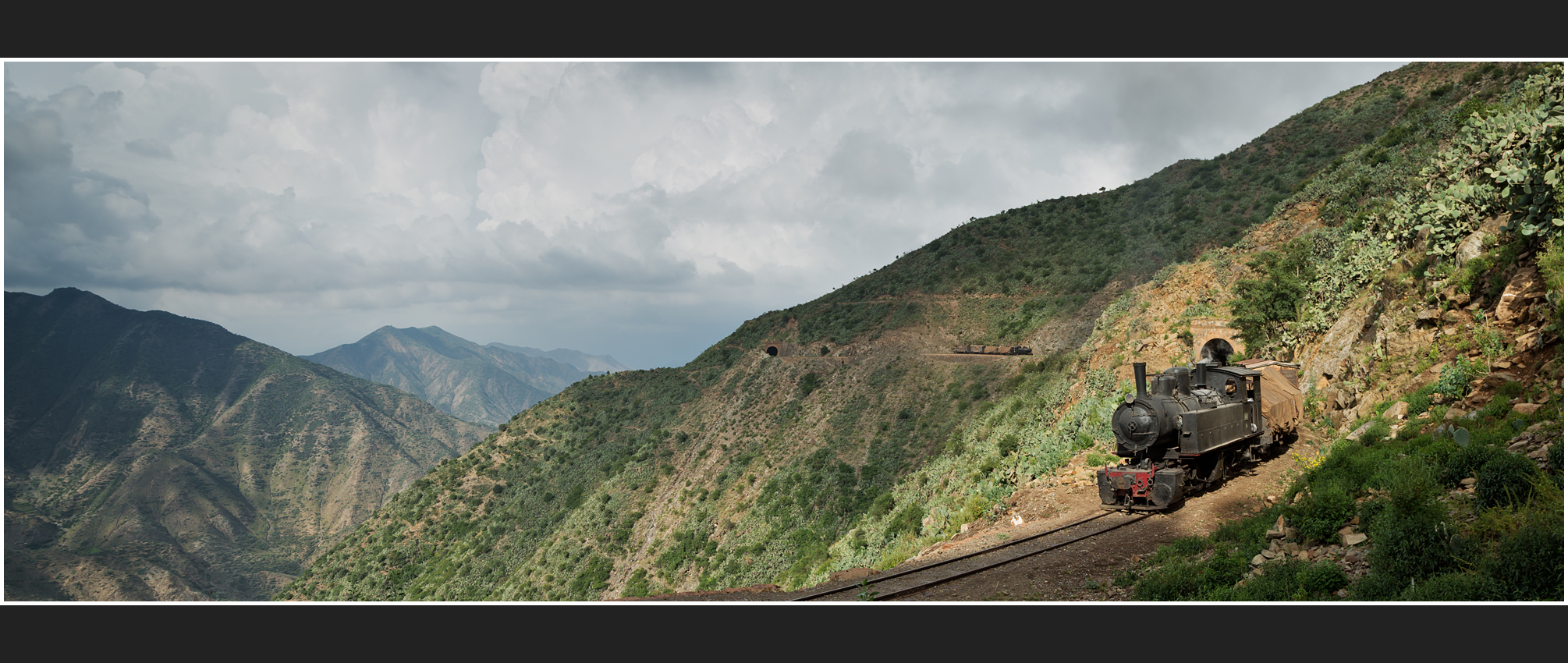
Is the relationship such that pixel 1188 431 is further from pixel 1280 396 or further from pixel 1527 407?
pixel 1527 407

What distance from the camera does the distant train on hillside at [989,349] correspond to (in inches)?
2108

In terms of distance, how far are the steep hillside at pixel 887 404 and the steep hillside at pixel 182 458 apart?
58.7 meters

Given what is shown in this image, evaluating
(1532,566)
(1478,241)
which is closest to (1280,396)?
(1478,241)

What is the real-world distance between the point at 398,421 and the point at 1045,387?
207536 mm

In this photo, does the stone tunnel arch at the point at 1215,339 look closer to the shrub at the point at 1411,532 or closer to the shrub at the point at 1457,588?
the shrub at the point at 1411,532

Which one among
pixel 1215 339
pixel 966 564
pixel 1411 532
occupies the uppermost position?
pixel 1215 339

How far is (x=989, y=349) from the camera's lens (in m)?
55.5

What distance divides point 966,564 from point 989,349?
44213mm

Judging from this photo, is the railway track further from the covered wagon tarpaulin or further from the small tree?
the small tree

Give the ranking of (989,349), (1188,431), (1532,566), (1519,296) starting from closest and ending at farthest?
(1532,566) < (1519,296) < (1188,431) < (989,349)

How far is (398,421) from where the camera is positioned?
197000 millimetres

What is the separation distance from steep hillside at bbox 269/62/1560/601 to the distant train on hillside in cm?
98

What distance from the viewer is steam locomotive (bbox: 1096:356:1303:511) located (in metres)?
16.1

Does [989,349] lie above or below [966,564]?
above
